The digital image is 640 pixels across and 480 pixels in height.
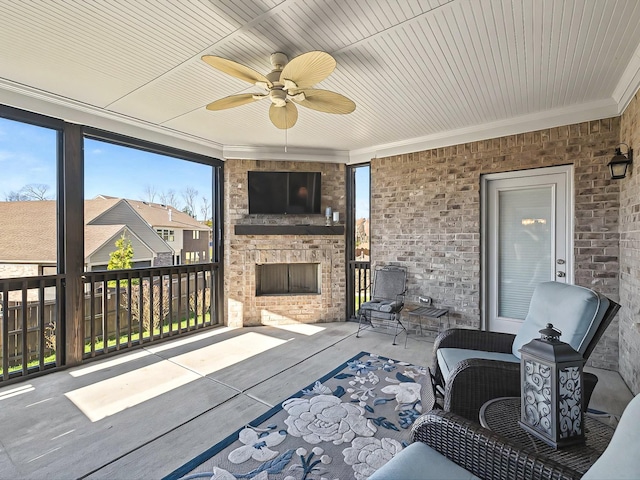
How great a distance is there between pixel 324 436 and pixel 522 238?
3.27 metres

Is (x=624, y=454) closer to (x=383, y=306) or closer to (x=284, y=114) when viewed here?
(x=284, y=114)

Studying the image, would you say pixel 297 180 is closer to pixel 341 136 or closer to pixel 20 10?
pixel 341 136

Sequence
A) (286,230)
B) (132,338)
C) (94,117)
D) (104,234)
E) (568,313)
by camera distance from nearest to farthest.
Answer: (568,313)
(94,117)
(104,234)
(132,338)
(286,230)

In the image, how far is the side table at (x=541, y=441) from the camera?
115 cm

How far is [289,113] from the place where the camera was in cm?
274

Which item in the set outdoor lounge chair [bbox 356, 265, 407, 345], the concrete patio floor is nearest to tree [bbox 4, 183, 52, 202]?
the concrete patio floor

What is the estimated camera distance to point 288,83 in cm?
229

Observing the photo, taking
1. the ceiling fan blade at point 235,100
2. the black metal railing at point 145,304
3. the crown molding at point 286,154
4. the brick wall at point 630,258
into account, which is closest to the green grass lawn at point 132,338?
the black metal railing at point 145,304

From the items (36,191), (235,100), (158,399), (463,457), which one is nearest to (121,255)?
(36,191)

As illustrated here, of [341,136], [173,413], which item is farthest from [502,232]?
[173,413]

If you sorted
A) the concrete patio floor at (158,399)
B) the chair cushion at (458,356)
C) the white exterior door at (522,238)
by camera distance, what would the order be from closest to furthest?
1. the concrete patio floor at (158,399)
2. the chair cushion at (458,356)
3. the white exterior door at (522,238)

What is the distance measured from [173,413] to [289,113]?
Result: 2.56m

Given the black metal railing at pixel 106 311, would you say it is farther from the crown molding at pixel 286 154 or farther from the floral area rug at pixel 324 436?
the floral area rug at pixel 324 436

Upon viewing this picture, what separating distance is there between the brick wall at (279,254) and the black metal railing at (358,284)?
163 millimetres
